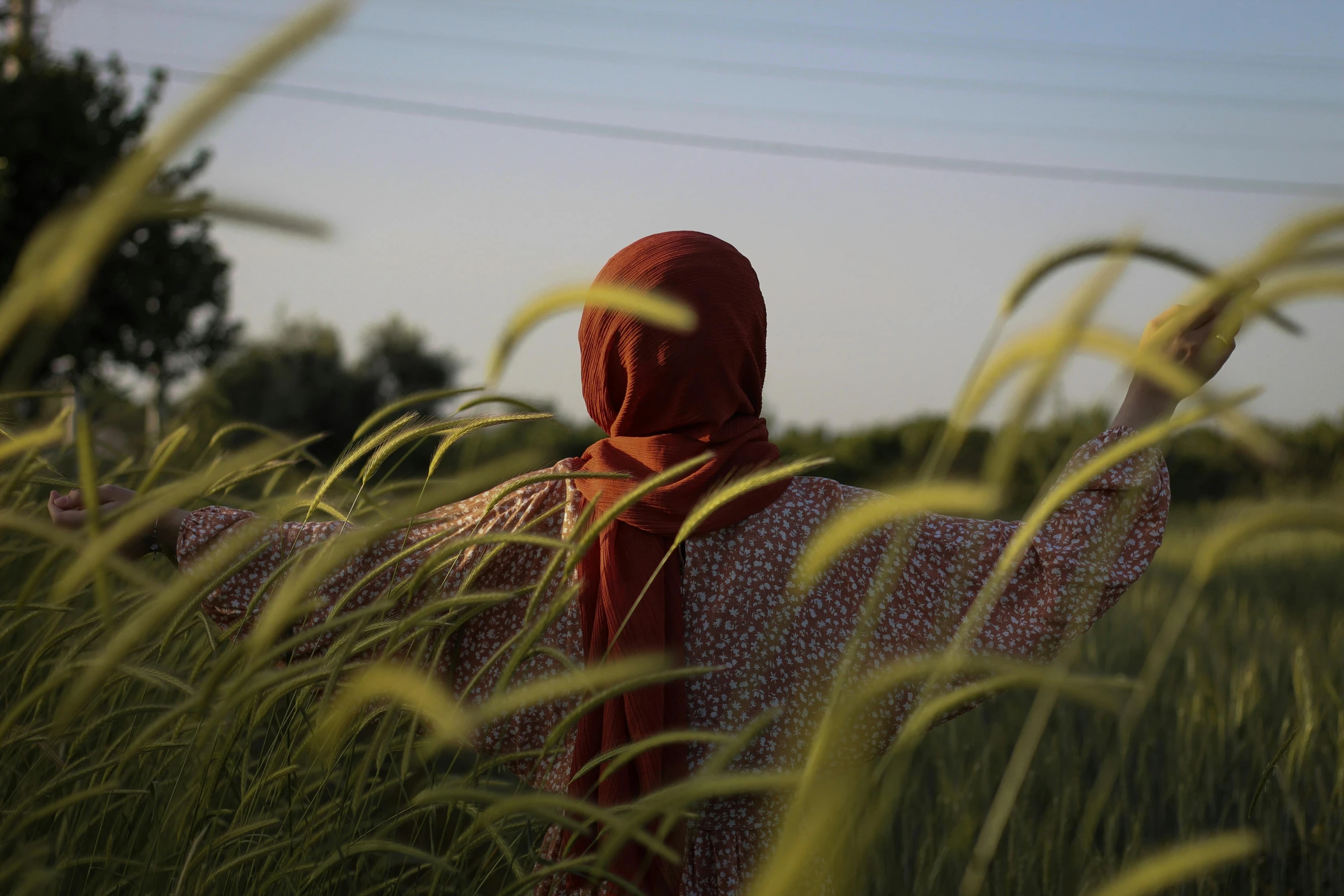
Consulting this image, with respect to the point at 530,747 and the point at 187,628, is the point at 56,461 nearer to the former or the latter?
the point at 187,628

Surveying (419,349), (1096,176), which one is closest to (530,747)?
(1096,176)

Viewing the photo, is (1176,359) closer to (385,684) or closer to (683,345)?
(683,345)

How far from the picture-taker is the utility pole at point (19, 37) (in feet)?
41.2

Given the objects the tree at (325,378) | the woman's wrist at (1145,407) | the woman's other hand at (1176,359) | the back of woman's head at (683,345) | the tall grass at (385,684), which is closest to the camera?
the tall grass at (385,684)

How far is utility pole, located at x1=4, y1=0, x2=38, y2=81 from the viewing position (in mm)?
12562

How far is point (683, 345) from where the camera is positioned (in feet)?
5.88

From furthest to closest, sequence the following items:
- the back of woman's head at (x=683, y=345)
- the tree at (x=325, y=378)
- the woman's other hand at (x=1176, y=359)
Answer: the tree at (x=325, y=378) < the back of woman's head at (x=683, y=345) < the woman's other hand at (x=1176, y=359)

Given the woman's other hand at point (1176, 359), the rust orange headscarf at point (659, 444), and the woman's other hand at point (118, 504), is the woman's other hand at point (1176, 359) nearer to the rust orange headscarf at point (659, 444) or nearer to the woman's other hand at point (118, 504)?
the rust orange headscarf at point (659, 444)

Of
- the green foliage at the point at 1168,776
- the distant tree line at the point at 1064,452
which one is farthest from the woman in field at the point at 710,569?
the distant tree line at the point at 1064,452

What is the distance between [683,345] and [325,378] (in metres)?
27.2

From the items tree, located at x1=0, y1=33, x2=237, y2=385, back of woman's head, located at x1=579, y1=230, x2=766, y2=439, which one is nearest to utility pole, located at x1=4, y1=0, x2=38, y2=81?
tree, located at x1=0, y1=33, x2=237, y2=385

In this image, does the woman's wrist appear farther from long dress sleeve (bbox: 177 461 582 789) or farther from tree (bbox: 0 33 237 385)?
tree (bbox: 0 33 237 385)

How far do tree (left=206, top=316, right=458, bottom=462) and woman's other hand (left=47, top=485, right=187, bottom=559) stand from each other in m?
23.2

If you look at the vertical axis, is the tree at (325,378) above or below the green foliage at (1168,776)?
below
